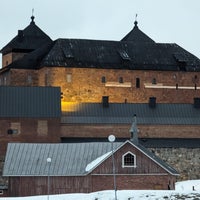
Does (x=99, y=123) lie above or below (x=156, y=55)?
below

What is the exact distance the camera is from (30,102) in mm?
76312

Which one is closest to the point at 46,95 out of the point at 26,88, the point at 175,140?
the point at 26,88

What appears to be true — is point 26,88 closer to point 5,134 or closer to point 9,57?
point 5,134

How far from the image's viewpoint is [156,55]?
94188 mm

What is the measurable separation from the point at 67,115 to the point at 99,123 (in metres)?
2.83

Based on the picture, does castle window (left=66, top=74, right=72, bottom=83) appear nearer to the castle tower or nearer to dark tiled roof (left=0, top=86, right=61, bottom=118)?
the castle tower

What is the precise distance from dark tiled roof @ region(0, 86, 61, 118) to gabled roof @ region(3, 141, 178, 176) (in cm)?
1273

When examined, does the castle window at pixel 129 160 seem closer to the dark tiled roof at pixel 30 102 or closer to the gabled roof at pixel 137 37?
the dark tiled roof at pixel 30 102

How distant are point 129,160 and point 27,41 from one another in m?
41.9

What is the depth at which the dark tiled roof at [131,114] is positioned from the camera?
7906 cm

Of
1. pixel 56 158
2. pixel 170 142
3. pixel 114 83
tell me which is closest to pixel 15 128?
pixel 170 142

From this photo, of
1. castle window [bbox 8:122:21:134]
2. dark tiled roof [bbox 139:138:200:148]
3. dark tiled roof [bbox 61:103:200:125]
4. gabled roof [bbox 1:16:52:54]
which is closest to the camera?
castle window [bbox 8:122:21:134]

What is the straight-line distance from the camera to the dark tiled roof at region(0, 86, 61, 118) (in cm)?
7547

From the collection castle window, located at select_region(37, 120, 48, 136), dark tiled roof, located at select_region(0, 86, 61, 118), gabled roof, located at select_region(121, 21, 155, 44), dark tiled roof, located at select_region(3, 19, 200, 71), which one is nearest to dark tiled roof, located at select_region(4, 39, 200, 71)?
dark tiled roof, located at select_region(3, 19, 200, 71)
